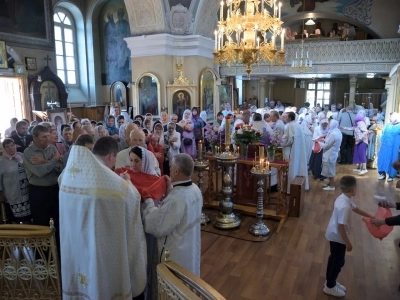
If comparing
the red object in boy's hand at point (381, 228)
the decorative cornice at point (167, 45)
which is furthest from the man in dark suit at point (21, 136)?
the decorative cornice at point (167, 45)

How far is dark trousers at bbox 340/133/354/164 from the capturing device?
1056 centimetres

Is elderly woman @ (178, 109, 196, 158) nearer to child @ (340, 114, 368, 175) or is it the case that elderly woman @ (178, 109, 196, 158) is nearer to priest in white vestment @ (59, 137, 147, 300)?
child @ (340, 114, 368, 175)

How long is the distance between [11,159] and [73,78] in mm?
12920

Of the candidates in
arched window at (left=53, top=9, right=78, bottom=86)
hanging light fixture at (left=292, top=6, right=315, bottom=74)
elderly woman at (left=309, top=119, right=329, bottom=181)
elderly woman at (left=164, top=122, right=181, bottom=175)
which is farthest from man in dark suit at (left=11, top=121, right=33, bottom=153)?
hanging light fixture at (left=292, top=6, right=315, bottom=74)

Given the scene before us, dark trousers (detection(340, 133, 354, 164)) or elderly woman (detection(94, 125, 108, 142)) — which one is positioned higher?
elderly woman (detection(94, 125, 108, 142))

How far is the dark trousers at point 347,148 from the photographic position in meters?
10.6

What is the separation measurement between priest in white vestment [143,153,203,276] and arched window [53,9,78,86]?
1433 cm

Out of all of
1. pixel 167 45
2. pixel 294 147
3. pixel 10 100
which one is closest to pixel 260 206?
pixel 294 147

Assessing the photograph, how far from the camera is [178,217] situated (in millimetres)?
2641

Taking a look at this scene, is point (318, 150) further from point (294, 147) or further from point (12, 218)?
point (12, 218)

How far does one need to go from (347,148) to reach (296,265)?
23.8ft

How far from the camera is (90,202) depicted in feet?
7.76

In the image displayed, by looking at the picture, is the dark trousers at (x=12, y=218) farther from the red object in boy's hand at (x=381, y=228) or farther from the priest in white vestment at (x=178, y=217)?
the red object in boy's hand at (x=381, y=228)

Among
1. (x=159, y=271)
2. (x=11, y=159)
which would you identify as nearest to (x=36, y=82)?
(x=11, y=159)
